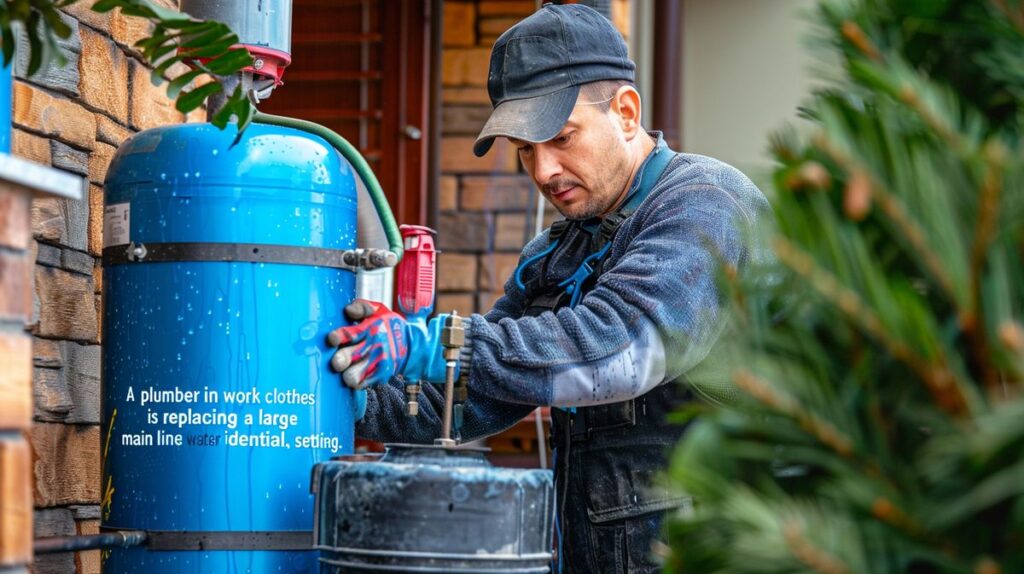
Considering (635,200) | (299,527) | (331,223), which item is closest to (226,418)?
(299,527)

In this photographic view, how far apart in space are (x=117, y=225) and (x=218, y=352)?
1.12ft

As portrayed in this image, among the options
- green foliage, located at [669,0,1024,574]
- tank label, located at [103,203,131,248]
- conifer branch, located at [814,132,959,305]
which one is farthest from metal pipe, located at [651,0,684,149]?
conifer branch, located at [814,132,959,305]

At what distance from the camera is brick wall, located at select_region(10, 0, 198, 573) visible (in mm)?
2779

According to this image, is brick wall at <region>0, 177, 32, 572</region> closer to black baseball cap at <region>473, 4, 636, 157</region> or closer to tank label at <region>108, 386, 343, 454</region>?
tank label at <region>108, 386, 343, 454</region>

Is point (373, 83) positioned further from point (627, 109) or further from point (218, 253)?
point (218, 253)

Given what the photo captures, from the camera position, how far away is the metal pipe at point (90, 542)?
2.32 meters

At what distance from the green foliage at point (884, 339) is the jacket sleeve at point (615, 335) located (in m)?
1.27

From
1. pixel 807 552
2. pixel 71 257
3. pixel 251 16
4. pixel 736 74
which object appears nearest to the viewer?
pixel 807 552

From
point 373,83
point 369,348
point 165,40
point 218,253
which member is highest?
point 373,83

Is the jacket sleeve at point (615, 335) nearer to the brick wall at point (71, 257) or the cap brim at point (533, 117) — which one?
the cap brim at point (533, 117)

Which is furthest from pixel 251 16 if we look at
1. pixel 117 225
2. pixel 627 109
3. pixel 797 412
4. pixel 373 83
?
pixel 373 83

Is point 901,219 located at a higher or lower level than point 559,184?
lower

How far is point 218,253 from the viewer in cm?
253

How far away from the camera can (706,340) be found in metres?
2.75
